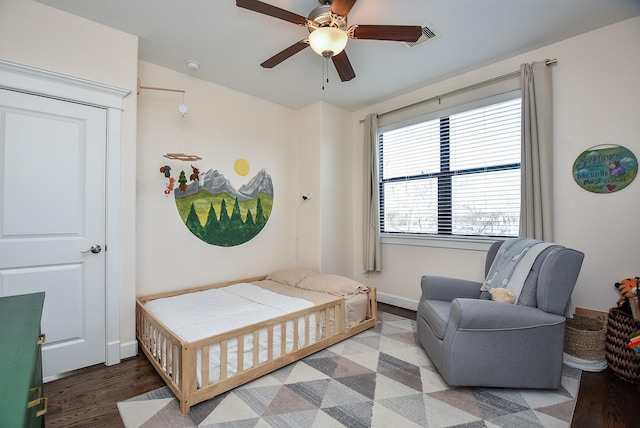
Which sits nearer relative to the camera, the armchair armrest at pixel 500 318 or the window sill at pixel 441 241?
the armchair armrest at pixel 500 318

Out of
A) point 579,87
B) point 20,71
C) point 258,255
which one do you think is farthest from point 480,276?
point 20,71

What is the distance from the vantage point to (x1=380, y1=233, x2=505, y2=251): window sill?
10.1 ft

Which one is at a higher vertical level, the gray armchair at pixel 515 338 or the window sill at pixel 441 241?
the window sill at pixel 441 241

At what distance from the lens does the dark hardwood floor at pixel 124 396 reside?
66.5 inches

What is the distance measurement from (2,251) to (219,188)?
5.91ft

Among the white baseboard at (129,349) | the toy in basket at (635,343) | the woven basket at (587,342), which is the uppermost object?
the toy in basket at (635,343)

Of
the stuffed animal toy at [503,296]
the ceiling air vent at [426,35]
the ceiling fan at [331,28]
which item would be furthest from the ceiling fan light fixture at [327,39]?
the stuffed animal toy at [503,296]

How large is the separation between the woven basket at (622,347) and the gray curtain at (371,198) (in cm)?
217

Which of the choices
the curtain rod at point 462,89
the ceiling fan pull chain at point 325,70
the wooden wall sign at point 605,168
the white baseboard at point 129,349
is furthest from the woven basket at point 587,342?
the white baseboard at point 129,349

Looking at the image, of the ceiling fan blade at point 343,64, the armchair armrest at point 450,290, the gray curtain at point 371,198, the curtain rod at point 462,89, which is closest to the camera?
the ceiling fan blade at point 343,64

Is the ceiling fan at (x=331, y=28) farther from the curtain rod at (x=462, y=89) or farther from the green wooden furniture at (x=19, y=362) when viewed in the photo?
the green wooden furniture at (x=19, y=362)

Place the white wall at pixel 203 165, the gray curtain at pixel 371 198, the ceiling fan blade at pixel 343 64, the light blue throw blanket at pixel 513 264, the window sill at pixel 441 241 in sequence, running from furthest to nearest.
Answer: the gray curtain at pixel 371 198, the window sill at pixel 441 241, the white wall at pixel 203 165, the ceiling fan blade at pixel 343 64, the light blue throw blanket at pixel 513 264

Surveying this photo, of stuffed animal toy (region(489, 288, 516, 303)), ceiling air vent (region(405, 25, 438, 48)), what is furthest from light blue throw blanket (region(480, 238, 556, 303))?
ceiling air vent (region(405, 25, 438, 48))

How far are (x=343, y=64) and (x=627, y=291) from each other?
2669mm
